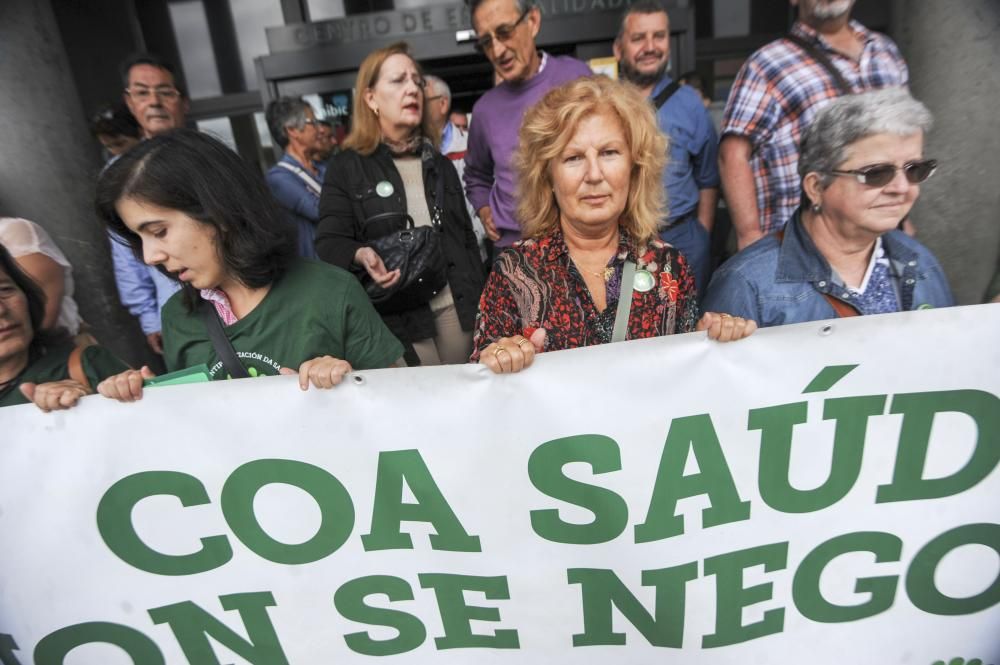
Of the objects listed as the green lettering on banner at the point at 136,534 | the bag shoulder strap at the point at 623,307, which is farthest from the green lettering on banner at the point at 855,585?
the green lettering on banner at the point at 136,534

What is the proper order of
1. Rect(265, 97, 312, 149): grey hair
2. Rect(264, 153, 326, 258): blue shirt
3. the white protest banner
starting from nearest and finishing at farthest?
the white protest banner → Rect(264, 153, 326, 258): blue shirt → Rect(265, 97, 312, 149): grey hair

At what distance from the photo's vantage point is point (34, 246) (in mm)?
2295

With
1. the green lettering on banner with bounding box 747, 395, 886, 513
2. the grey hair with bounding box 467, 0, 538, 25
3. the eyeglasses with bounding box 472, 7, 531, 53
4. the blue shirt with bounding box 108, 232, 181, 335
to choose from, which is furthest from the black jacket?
the green lettering on banner with bounding box 747, 395, 886, 513

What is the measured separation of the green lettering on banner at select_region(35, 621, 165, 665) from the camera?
1.63m

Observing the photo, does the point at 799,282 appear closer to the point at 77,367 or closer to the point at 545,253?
the point at 545,253

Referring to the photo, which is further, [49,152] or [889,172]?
[49,152]

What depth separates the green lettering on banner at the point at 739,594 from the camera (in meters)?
1.57

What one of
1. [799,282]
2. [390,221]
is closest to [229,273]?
[390,221]

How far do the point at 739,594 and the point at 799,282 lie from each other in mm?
943

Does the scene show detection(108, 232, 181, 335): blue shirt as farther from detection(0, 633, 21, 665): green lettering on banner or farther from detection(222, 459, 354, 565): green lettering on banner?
detection(222, 459, 354, 565): green lettering on banner

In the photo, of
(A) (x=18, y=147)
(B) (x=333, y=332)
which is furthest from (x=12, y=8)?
(B) (x=333, y=332)

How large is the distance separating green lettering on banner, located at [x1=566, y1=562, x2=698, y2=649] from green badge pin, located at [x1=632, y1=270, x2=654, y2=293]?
2.56 ft

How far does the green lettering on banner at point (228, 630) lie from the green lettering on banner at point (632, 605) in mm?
834

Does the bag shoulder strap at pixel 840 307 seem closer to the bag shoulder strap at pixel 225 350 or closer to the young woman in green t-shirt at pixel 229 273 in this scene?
the young woman in green t-shirt at pixel 229 273
